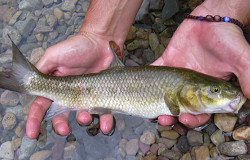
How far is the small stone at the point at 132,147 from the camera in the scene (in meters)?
3.67

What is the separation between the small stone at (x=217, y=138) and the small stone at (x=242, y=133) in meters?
0.18

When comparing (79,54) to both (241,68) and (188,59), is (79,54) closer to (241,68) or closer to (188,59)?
(188,59)

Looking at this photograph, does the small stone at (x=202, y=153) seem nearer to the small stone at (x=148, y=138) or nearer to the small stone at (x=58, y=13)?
the small stone at (x=148, y=138)

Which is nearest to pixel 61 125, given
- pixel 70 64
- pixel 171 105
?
pixel 70 64

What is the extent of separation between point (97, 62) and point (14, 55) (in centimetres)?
129

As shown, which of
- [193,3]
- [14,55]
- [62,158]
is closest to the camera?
[14,55]

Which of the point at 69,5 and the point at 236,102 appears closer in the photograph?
the point at 236,102

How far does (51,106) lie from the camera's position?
330 cm

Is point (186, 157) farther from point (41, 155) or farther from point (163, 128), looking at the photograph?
point (41, 155)

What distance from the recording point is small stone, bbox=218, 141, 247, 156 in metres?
3.17

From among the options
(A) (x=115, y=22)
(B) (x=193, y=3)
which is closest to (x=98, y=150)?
(A) (x=115, y=22)

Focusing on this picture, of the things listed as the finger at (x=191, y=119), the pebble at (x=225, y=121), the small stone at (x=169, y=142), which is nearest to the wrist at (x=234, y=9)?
the pebble at (x=225, y=121)

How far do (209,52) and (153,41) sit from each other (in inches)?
70.0

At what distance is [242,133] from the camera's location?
3.23 meters
